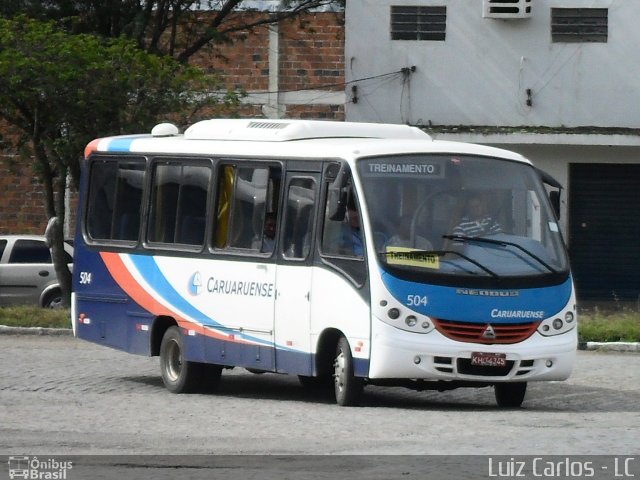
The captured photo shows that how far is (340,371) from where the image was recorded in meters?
13.8

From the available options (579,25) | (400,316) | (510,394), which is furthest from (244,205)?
(579,25)

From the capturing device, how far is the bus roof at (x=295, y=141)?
1412 centimetres

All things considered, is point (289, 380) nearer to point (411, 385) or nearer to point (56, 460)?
point (411, 385)

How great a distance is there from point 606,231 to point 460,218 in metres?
18.7

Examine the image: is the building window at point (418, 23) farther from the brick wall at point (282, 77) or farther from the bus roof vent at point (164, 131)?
the bus roof vent at point (164, 131)

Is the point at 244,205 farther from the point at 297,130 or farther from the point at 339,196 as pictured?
the point at 339,196

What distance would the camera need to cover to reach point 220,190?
1538 cm

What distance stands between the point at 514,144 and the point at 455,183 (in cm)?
1664

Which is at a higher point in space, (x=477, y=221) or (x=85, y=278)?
(x=477, y=221)

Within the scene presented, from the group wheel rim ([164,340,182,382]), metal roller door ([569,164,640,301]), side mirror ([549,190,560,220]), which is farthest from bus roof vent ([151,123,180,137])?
metal roller door ([569,164,640,301])

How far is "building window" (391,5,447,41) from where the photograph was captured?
3089 cm

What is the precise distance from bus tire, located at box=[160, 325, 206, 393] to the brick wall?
20.4 m

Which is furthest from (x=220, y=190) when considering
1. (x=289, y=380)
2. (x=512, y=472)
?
(x=512, y=472)

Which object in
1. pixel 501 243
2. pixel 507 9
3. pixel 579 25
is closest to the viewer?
pixel 501 243
